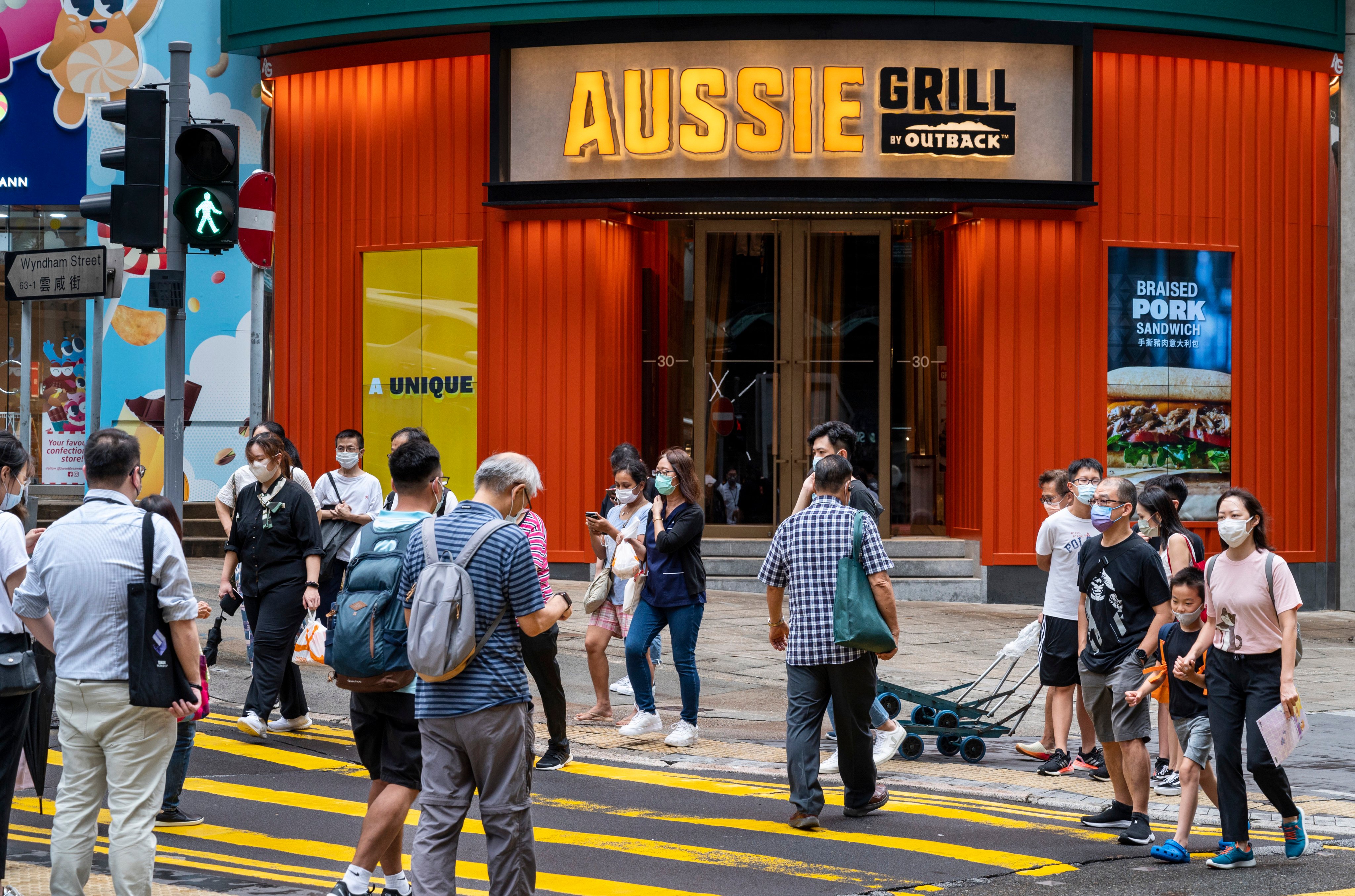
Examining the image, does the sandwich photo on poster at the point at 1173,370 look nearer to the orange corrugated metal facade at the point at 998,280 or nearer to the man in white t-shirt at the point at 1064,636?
the orange corrugated metal facade at the point at 998,280

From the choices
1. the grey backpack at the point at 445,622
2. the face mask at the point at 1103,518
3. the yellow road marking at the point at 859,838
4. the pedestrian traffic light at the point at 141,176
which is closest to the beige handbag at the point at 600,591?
the yellow road marking at the point at 859,838

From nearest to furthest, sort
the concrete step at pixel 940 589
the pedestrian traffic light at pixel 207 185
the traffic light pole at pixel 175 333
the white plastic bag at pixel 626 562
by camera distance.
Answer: the pedestrian traffic light at pixel 207 185, the traffic light pole at pixel 175 333, the white plastic bag at pixel 626 562, the concrete step at pixel 940 589

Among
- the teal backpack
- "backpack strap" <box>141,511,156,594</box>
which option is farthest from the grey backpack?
"backpack strap" <box>141,511,156,594</box>

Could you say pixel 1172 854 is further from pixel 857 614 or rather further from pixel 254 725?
pixel 254 725

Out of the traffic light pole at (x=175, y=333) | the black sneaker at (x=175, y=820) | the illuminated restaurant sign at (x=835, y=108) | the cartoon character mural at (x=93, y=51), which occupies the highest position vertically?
the cartoon character mural at (x=93, y=51)

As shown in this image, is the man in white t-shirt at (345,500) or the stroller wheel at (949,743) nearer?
the stroller wheel at (949,743)

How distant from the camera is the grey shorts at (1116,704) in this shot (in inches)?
306

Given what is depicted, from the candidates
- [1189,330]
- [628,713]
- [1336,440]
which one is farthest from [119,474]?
[1336,440]

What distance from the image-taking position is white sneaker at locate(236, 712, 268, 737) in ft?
32.3

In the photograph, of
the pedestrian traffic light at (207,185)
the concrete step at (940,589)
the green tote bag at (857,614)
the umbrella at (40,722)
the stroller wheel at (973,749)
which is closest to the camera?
the umbrella at (40,722)

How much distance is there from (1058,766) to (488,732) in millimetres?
4971

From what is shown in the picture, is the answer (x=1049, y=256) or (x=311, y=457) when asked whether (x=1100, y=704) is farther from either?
(x=311, y=457)

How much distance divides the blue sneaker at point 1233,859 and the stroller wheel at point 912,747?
9.14 feet

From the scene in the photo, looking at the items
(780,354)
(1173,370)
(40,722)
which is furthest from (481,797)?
(1173,370)
